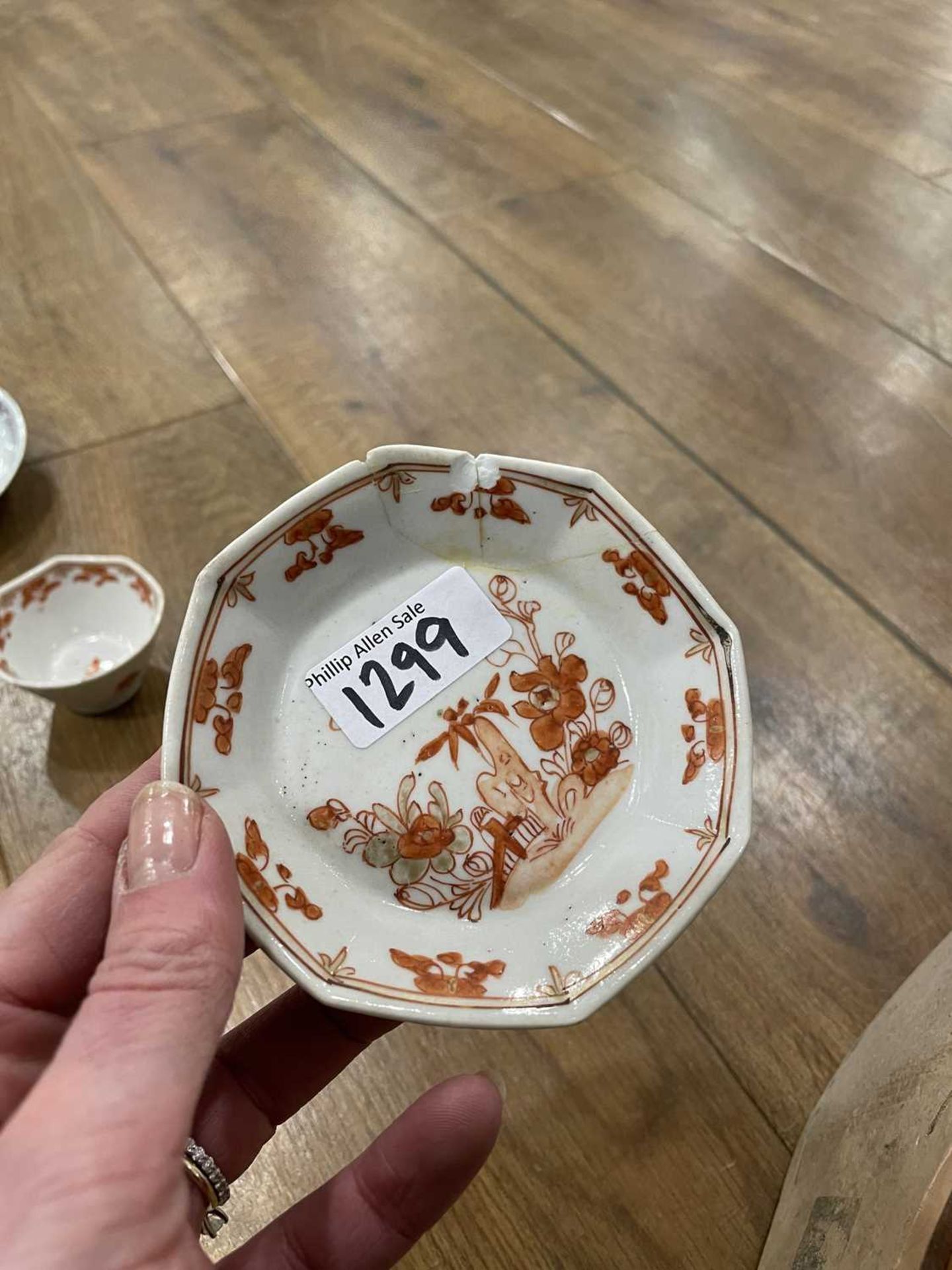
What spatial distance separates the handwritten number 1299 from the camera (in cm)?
76

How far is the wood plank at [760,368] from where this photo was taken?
1186 mm

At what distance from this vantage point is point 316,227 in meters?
1.63

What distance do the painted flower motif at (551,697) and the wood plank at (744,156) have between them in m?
0.98

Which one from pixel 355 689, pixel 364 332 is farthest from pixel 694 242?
A: pixel 355 689

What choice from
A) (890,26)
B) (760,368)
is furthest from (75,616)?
(890,26)

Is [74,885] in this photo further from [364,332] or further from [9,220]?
[9,220]

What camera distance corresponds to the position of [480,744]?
29.9 inches

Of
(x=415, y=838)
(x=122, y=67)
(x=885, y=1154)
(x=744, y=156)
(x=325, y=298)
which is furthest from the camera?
(x=122, y=67)

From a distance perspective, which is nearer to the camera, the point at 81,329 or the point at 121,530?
the point at 121,530

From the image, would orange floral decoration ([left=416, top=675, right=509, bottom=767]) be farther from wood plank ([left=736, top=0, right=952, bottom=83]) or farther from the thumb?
wood plank ([left=736, top=0, right=952, bottom=83])

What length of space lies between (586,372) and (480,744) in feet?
2.61

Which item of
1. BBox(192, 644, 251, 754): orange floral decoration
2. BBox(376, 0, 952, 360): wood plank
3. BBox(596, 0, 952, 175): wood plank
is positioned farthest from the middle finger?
BBox(596, 0, 952, 175): wood plank

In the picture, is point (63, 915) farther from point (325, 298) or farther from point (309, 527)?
point (325, 298)

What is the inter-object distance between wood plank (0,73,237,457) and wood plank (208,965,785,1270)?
0.85m
